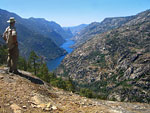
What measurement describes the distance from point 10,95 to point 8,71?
6.55 m

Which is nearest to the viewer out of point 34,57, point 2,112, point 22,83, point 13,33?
point 2,112

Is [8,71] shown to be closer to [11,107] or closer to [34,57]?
[11,107]

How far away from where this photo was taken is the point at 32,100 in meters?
11.7

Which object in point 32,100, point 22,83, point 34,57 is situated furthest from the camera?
point 34,57

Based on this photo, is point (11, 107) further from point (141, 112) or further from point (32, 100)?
point (141, 112)

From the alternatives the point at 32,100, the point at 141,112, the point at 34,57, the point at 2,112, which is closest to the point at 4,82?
the point at 32,100

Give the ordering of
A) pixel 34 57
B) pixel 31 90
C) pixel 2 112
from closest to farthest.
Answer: pixel 2 112
pixel 31 90
pixel 34 57

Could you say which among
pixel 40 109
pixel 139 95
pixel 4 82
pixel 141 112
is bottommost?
pixel 139 95

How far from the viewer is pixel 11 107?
10.1 metres

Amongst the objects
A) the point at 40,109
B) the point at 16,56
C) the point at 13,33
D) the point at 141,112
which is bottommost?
the point at 141,112

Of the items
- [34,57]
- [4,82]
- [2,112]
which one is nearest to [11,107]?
[2,112]

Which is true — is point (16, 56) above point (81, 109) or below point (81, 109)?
above

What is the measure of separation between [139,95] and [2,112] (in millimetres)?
211820

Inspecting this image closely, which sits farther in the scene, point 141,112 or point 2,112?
point 141,112
